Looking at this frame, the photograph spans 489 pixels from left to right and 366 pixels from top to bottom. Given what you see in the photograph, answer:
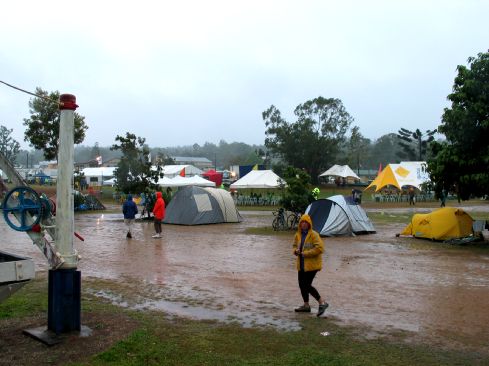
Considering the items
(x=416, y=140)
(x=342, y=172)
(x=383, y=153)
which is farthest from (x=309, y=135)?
(x=383, y=153)

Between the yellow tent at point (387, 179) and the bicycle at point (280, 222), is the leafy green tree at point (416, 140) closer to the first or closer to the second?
the yellow tent at point (387, 179)

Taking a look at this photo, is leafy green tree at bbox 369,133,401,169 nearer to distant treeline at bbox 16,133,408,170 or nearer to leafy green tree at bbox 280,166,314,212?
distant treeline at bbox 16,133,408,170

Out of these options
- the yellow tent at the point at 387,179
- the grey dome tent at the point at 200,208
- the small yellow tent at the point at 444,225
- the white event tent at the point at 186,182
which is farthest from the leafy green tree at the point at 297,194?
the yellow tent at the point at 387,179

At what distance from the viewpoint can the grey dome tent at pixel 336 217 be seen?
18.2 m

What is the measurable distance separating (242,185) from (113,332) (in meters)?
33.2

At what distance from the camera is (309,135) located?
193 feet

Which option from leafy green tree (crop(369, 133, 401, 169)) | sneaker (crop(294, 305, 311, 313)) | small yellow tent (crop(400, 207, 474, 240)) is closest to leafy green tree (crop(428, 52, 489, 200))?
small yellow tent (crop(400, 207, 474, 240))

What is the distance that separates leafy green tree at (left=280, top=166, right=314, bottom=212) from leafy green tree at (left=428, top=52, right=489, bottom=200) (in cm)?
473

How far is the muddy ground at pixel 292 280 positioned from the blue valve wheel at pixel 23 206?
2.56 m

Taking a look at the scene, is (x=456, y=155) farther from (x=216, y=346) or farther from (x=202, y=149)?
(x=202, y=149)

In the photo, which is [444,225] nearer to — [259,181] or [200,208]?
[200,208]

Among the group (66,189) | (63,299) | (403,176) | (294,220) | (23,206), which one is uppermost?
(403,176)

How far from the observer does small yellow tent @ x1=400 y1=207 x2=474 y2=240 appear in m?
16.7

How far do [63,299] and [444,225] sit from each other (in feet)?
45.2
